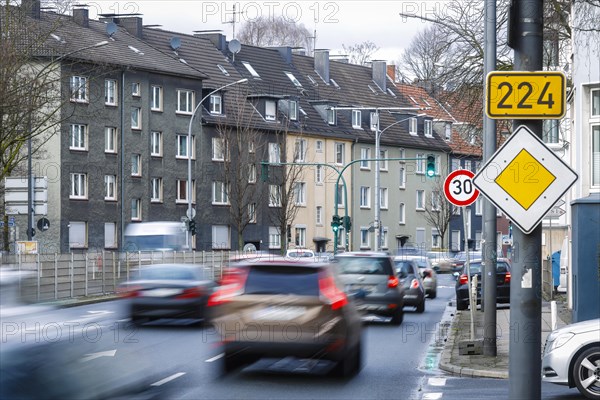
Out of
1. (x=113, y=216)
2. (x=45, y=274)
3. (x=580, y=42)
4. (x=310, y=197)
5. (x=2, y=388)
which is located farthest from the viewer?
(x=310, y=197)

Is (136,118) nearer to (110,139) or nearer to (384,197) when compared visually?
(110,139)

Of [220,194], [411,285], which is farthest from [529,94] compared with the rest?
[220,194]

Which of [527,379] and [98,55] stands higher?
[98,55]

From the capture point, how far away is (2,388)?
29.6 ft

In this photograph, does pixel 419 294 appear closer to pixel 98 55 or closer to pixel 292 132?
pixel 98 55

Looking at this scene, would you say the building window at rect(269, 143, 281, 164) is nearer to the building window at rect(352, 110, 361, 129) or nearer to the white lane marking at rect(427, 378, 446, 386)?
the building window at rect(352, 110, 361, 129)

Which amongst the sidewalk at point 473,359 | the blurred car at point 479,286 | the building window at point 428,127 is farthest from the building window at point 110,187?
the sidewalk at point 473,359

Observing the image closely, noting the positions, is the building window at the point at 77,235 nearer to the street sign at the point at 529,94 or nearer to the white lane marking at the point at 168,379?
the white lane marking at the point at 168,379

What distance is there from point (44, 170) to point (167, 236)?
1795 cm

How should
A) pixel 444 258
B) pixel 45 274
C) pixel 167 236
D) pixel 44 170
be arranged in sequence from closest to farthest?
pixel 45 274 → pixel 167 236 → pixel 44 170 → pixel 444 258

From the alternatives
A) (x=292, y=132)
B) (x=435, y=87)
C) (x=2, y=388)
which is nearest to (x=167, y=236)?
(x=435, y=87)

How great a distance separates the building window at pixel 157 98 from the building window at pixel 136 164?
3.03 m

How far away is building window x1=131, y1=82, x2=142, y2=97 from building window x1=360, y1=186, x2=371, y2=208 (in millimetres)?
23530

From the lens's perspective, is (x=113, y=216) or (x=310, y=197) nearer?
(x=113, y=216)
